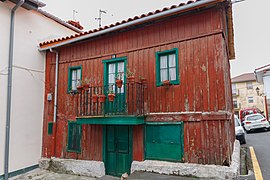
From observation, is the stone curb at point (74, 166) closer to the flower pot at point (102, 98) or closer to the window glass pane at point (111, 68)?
the flower pot at point (102, 98)

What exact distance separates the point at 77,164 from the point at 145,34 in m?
5.17

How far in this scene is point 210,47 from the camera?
5816 millimetres

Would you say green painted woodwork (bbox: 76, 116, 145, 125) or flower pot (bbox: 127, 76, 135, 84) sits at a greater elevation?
flower pot (bbox: 127, 76, 135, 84)

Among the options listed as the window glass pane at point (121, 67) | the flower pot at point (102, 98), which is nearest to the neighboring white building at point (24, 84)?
the flower pot at point (102, 98)

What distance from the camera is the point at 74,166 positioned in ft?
24.6

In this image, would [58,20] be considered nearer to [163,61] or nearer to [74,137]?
[74,137]

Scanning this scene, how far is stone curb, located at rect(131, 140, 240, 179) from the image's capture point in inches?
205

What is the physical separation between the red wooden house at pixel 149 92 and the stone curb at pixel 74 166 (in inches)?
8.4

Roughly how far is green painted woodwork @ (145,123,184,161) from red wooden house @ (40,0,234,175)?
0.03 m

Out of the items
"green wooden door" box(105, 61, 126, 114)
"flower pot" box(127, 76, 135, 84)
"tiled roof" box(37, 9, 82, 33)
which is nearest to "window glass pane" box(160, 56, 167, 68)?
"flower pot" box(127, 76, 135, 84)

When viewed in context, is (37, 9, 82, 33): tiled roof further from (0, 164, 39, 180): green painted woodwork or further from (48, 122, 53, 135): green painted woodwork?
(0, 164, 39, 180): green painted woodwork

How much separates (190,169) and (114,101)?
3.07 meters

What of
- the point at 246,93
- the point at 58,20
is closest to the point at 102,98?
the point at 58,20

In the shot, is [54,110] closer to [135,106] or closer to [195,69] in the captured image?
[135,106]
